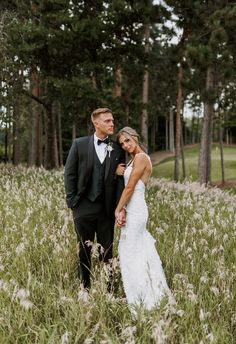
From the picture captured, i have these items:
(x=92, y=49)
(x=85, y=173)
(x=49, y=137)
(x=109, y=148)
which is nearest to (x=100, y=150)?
(x=109, y=148)

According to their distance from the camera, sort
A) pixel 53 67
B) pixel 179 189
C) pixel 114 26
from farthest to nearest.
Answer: pixel 53 67 → pixel 114 26 → pixel 179 189

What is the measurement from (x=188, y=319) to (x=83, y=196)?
211cm

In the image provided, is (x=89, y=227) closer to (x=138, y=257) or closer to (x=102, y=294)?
(x=138, y=257)

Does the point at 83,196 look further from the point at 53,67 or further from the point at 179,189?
the point at 53,67

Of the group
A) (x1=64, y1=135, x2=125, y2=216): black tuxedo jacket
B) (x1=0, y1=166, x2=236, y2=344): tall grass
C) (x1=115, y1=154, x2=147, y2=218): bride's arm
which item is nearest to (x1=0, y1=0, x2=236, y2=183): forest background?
(x1=0, y1=166, x2=236, y2=344): tall grass

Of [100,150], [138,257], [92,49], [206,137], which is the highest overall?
[92,49]

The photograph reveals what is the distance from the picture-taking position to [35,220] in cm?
830

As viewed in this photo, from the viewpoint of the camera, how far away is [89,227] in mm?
5797

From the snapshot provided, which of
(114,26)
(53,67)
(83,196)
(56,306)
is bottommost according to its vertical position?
(56,306)

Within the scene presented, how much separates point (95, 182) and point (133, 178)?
1.76ft

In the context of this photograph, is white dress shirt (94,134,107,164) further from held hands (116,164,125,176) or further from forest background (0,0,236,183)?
forest background (0,0,236,183)

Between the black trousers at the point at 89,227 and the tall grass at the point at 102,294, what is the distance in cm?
18

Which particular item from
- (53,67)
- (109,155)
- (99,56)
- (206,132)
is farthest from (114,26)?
(109,155)

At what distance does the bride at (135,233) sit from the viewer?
5375mm
